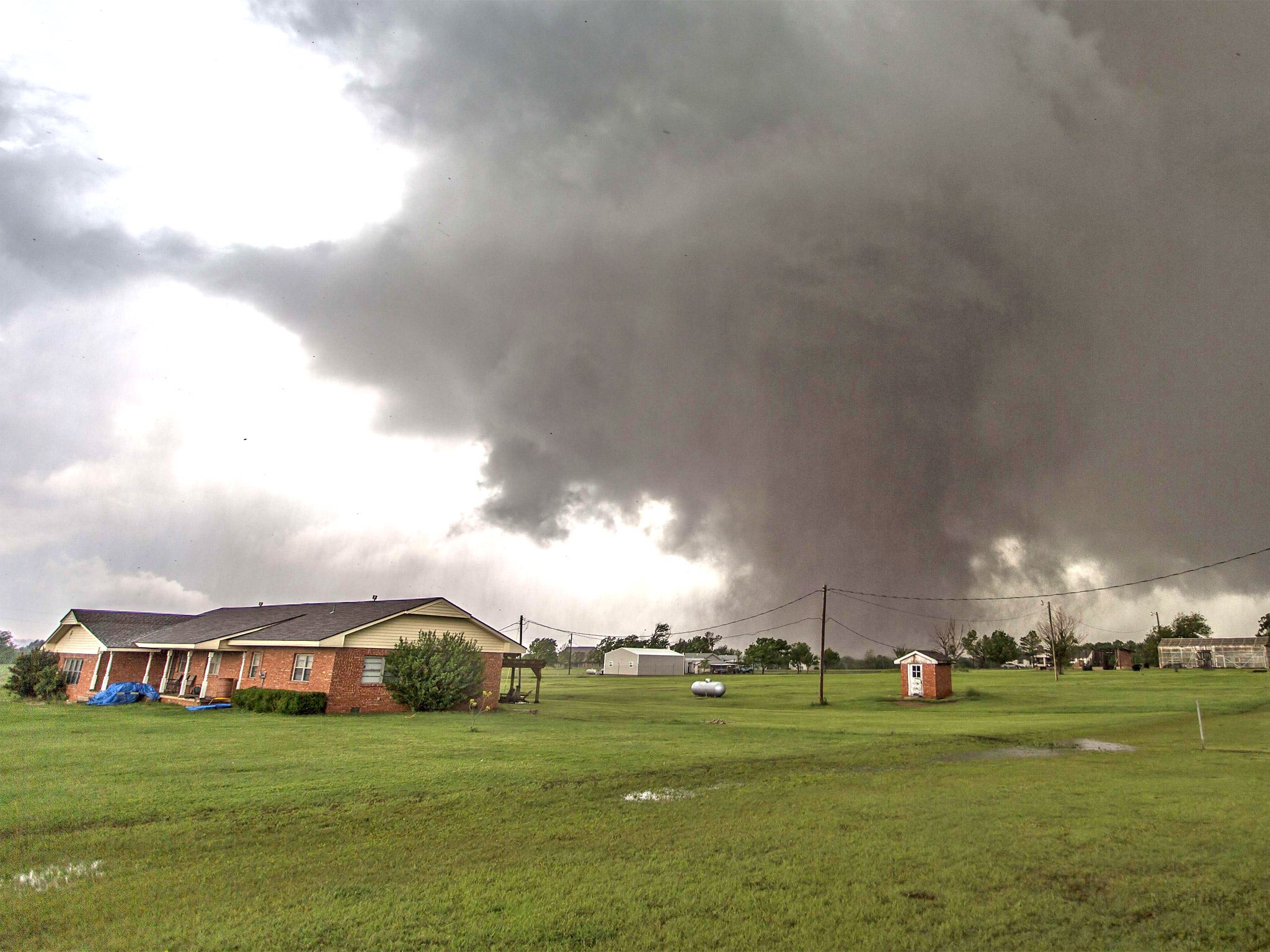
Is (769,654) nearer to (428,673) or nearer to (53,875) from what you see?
(428,673)

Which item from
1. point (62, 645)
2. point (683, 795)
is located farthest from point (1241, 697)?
point (62, 645)

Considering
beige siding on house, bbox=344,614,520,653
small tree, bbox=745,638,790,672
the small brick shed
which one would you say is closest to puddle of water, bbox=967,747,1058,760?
beige siding on house, bbox=344,614,520,653

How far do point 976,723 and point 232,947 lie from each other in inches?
1352

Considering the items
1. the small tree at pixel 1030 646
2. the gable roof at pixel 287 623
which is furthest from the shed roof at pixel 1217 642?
the gable roof at pixel 287 623

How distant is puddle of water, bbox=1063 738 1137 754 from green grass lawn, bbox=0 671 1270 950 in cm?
71

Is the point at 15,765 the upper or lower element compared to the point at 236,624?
lower

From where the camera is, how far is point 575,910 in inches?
327

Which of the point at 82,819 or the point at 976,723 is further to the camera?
the point at 976,723

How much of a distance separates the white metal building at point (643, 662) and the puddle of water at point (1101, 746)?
108m

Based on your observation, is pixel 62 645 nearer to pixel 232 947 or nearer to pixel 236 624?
pixel 236 624

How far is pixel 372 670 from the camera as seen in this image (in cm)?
3972

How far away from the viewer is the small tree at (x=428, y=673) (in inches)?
1547

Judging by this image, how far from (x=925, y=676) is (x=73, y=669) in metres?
66.2

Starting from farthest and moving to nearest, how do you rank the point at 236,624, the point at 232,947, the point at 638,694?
the point at 638,694 → the point at 236,624 → the point at 232,947
